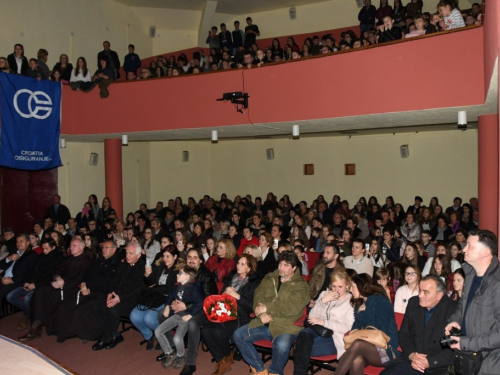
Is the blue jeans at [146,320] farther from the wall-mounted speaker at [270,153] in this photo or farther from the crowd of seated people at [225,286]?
the wall-mounted speaker at [270,153]

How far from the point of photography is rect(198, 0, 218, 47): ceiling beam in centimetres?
1452

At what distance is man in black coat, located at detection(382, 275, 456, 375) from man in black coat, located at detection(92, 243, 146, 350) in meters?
3.36

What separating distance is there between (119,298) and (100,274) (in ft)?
2.01

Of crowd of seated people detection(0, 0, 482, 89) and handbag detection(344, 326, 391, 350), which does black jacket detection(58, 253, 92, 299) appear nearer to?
handbag detection(344, 326, 391, 350)

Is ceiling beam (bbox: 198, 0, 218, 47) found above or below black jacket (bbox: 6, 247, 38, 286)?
above

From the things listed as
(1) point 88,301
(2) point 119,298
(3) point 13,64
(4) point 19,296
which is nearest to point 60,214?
(3) point 13,64

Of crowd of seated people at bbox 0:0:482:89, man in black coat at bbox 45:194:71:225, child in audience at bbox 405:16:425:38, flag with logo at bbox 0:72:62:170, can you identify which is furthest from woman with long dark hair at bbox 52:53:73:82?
child in audience at bbox 405:16:425:38

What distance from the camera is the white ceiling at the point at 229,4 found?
14711 mm

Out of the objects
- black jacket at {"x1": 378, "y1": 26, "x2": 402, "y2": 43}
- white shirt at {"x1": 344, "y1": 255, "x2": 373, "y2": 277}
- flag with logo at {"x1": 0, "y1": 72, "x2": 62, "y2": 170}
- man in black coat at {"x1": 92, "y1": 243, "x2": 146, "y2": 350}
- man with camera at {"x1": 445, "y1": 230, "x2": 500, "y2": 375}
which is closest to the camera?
man with camera at {"x1": 445, "y1": 230, "x2": 500, "y2": 375}

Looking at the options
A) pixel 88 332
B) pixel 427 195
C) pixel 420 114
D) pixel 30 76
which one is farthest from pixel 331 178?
pixel 88 332

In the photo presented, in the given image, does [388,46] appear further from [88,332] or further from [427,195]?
[427,195]

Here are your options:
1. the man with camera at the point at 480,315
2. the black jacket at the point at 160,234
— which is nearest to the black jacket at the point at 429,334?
the man with camera at the point at 480,315

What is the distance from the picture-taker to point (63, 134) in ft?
36.7

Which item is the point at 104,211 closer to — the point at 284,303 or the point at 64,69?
the point at 64,69
